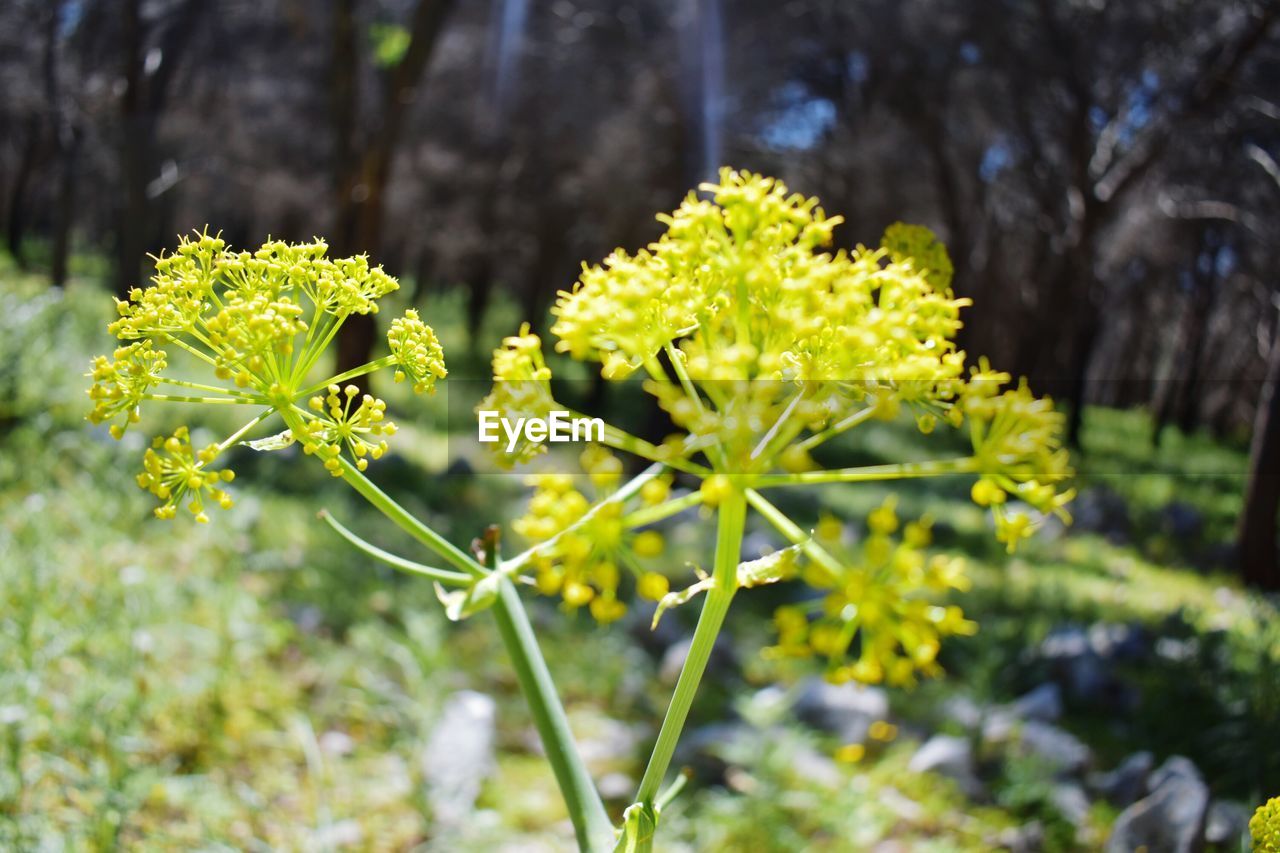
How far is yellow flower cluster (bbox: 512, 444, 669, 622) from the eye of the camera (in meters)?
0.37

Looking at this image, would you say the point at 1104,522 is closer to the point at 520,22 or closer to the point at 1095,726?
the point at 1095,726

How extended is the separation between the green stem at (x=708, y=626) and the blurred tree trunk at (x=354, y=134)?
4670 millimetres

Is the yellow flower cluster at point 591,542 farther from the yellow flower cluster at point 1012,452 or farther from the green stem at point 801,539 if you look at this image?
the yellow flower cluster at point 1012,452

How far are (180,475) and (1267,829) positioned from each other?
0.66 metres

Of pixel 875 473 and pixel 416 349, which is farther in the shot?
pixel 416 349

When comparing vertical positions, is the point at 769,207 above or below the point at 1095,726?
above

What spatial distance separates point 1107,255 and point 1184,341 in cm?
45

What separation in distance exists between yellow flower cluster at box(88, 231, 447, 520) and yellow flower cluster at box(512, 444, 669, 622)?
0.43 feet

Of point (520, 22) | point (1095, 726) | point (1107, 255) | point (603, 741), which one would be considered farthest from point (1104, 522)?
point (520, 22)

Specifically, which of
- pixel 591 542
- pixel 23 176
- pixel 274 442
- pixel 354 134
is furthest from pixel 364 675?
pixel 23 176

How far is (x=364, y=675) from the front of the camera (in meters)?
2.49

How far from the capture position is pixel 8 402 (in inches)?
149

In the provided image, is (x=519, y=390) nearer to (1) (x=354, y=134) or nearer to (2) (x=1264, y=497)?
(2) (x=1264, y=497)

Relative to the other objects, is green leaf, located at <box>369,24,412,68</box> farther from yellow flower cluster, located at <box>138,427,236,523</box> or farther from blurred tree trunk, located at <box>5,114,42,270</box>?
yellow flower cluster, located at <box>138,427,236,523</box>
